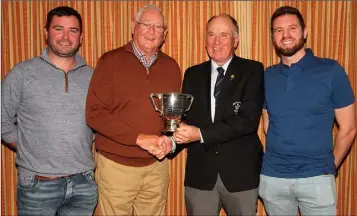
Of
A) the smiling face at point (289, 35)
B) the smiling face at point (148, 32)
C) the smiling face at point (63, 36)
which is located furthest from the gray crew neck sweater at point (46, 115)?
the smiling face at point (289, 35)

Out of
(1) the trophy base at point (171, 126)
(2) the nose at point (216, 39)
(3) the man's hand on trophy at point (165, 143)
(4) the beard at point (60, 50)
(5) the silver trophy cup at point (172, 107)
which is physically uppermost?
(2) the nose at point (216, 39)

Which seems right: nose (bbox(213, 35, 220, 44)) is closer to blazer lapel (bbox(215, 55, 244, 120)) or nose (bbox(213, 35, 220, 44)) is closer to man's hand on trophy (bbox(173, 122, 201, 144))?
blazer lapel (bbox(215, 55, 244, 120))

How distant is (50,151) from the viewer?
246 cm

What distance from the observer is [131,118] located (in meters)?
2.57

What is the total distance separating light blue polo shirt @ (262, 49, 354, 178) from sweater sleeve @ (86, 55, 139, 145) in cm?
102

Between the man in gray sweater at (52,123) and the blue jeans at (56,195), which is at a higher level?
the man in gray sweater at (52,123)

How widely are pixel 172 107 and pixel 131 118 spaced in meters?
0.32

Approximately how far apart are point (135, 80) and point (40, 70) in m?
0.65

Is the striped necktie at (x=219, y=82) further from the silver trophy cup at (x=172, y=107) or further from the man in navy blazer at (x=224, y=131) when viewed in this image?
the silver trophy cup at (x=172, y=107)

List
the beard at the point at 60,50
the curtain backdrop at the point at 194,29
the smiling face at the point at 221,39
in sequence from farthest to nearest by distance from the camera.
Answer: the curtain backdrop at the point at 194,29 → the smiling face at the point at 221,39 → the beard at the point at 60,50

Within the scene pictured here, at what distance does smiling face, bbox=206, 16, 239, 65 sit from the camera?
264 centimetres

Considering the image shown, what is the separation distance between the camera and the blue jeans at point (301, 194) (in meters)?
2.42

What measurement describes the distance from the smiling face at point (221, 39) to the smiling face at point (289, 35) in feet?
1.09

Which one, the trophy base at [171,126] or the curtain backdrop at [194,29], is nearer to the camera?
the trophy base at [171,126]
